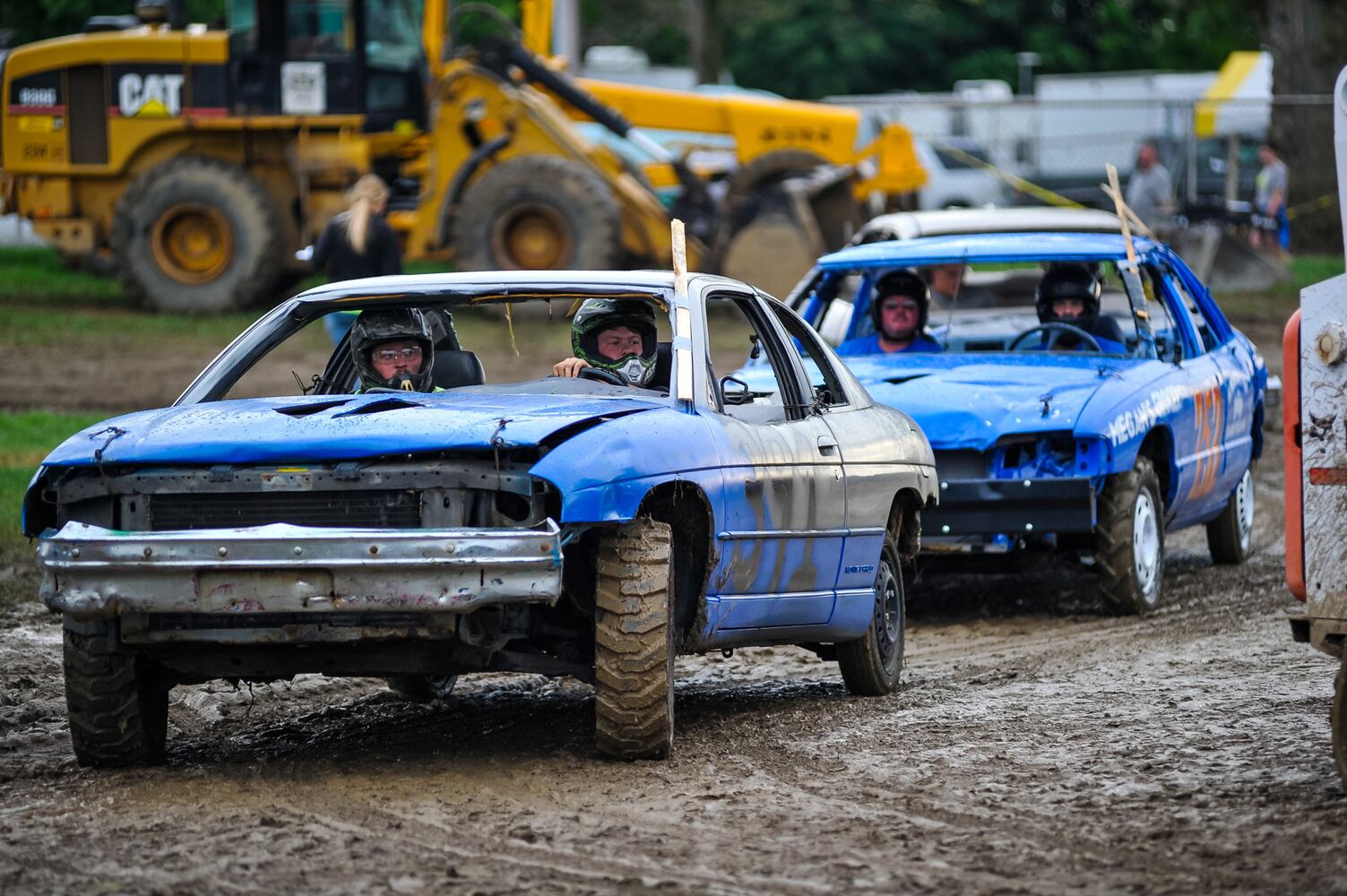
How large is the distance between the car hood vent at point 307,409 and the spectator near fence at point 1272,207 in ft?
66.4

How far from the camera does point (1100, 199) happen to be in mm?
33188

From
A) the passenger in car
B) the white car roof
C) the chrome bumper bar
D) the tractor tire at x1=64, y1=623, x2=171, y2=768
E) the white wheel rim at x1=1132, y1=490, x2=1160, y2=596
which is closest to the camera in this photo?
the chrome bumper bar

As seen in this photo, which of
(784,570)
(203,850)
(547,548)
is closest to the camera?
(203,850)

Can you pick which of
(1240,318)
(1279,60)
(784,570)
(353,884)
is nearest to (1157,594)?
(784,570)

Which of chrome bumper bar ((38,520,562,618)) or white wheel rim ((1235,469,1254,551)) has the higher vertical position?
chrome bumper bar ((38,520,562,618))

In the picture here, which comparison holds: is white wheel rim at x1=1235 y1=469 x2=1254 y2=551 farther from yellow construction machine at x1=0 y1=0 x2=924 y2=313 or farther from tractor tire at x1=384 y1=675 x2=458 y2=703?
yellow construction machine at x1=0 y1=0 x2=924 y2=313

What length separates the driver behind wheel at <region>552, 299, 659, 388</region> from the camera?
26.1 ft

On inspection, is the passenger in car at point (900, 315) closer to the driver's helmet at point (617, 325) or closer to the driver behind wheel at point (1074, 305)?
the driver behind wheel at point (1074, 305)

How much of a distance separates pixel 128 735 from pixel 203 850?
124 cm

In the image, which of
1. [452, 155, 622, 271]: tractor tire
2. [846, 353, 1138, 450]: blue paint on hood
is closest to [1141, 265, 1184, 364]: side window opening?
[846, 353, 1138, 450]: blue paint on hood

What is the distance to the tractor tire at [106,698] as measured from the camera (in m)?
6.73

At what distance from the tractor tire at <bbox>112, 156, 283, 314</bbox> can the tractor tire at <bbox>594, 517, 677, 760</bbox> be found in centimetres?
1729

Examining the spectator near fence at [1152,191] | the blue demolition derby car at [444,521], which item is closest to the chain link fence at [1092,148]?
the spectator near fence at [1152,191]

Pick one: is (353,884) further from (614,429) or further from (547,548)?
(614,429)
